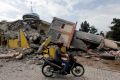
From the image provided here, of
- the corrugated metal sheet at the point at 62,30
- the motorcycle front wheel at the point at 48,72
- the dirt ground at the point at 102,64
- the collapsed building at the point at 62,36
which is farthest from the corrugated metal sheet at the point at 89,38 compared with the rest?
the motorcycle front wheel at the point at 48,72

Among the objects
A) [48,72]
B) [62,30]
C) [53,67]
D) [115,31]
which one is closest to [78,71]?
[53,67]

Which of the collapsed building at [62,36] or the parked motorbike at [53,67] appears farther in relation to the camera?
the collapsed building at [62,36]

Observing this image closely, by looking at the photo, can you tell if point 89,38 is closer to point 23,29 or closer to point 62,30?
point 62,30

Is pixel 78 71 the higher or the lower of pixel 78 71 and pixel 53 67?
the lower

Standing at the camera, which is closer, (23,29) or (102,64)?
(102,64)

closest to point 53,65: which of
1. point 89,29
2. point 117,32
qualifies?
point 117,32

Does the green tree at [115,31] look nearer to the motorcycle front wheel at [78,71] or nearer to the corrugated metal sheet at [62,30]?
the corrugated metal sheet at [62,30]

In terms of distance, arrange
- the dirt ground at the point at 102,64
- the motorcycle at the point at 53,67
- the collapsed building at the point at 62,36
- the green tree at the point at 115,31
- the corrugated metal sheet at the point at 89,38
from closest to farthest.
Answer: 1. the motorcycle at the point at 53,67
2. the dirt ground at the point at 102,64
3. the collapsed building at the point at 62,36
4. the corrugated metal sheet at the point at 89,38
5. the green tree at the point at 115,31

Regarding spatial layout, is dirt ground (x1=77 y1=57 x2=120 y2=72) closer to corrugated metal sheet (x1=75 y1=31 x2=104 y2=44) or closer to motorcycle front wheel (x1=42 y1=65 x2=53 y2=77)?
motorcycle front wheel (x1=42 y1=65 x2=53 y2=77)

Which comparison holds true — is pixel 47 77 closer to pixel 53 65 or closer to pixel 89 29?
pixel 53 65

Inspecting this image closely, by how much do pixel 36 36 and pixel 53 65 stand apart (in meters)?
13.9

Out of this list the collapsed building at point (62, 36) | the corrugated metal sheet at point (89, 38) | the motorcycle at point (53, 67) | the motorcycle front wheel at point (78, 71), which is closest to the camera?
the motorcycle at point (53, 67)

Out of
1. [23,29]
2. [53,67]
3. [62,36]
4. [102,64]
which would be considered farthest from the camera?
[23,29]

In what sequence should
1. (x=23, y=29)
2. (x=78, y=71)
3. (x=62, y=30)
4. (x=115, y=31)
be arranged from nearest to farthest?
(x=78, y=71), (x=62, y=30), (x=23, y=29), (x=115, y=31)
